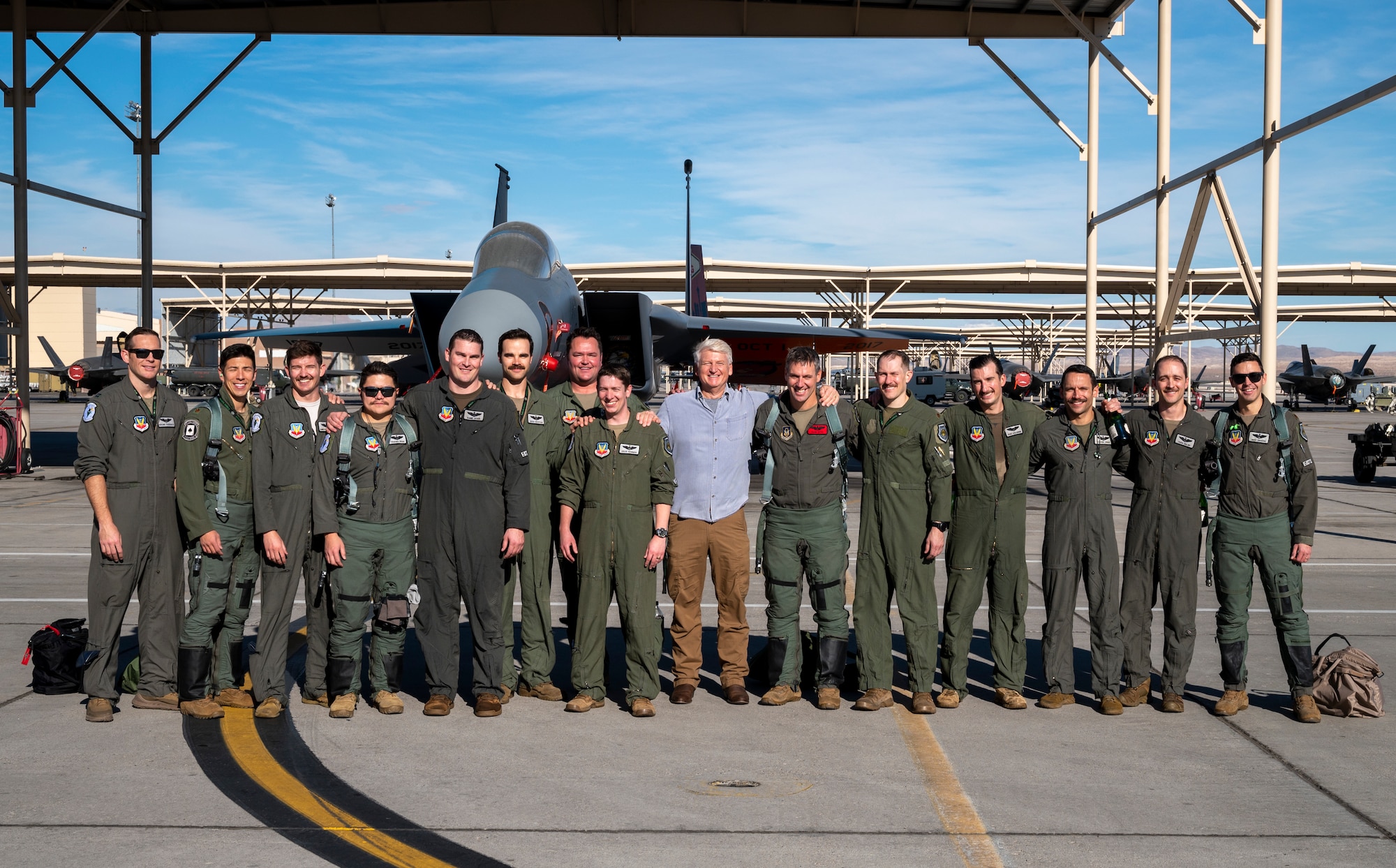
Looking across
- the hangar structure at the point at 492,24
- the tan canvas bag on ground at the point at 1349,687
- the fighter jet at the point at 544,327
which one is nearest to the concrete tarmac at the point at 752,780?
the tan canvas bag on ground at the point at 1349,687

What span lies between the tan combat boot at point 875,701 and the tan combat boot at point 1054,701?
809mm

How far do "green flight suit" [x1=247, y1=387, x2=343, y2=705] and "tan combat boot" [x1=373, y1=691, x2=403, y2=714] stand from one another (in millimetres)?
505

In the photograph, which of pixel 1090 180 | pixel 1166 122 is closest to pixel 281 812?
pixel 1166 122

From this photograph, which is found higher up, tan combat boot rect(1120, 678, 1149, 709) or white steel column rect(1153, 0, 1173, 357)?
white steel column rect(1153, 0, 1173, 357)

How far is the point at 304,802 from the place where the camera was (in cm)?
431

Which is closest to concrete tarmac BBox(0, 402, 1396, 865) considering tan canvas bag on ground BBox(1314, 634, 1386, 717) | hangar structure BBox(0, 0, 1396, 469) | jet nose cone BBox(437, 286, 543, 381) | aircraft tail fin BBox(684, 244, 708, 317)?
tan canvas bag on ground BBox(1314, 634, 1386, 717)

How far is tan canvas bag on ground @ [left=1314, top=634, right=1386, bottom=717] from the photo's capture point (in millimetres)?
5535

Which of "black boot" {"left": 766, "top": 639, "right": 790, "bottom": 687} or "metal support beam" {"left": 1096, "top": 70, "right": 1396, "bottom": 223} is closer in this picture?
"black boot" {"left": 766, "top": 639, "right": 790, "bottom": 687}

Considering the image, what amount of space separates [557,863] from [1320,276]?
4840cm

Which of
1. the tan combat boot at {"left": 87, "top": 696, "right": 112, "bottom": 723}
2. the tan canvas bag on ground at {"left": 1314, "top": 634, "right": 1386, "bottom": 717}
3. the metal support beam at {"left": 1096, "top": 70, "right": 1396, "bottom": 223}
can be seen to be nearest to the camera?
the tan combat boot at {"left": 87, "top": 696, "right": 112, "bottom": 723}

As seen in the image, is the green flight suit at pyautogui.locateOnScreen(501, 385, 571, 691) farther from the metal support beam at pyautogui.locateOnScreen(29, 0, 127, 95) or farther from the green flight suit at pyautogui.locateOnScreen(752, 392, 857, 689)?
the metal support beam at pyautogui.locateOnScreen(29, 0, 127, 95)

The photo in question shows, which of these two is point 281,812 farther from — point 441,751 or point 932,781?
point 932,781

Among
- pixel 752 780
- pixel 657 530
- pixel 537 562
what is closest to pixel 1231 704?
pixel 752 780

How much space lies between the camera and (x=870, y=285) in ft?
153
